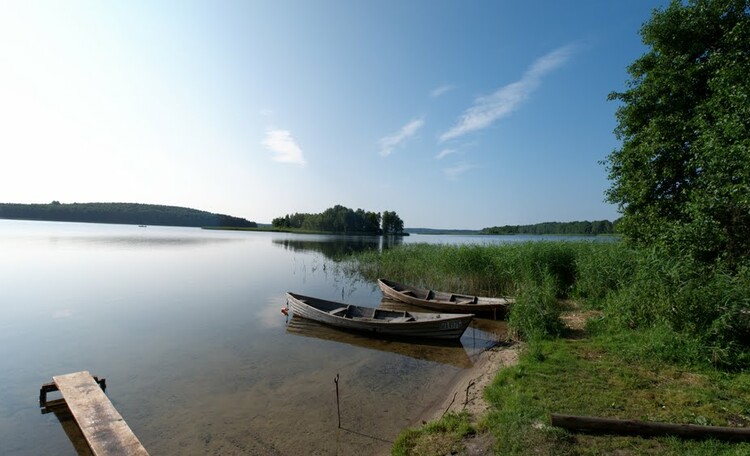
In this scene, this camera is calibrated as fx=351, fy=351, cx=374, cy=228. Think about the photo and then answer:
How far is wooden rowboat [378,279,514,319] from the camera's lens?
14523 millimetres

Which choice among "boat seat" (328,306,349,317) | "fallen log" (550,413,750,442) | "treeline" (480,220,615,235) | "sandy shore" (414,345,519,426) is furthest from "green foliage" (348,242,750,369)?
"treeline" (480,220,615,235)

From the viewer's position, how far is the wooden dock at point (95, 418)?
4977 millimetres

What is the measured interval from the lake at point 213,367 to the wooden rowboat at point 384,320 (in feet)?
1.34

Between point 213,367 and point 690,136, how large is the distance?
16917 millimetres

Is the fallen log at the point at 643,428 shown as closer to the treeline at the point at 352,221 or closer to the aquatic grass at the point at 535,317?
the aquatic grass at the point at 535,317

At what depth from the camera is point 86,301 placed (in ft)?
55.2

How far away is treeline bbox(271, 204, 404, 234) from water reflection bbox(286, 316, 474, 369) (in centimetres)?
10021

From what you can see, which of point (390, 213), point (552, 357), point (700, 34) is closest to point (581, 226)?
point (390, 213)

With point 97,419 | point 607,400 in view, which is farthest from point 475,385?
point 97,419

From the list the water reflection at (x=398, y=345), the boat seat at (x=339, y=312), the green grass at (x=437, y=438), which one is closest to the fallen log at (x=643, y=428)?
the green grass at (x=437, y=438)

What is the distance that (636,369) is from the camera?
6859mm

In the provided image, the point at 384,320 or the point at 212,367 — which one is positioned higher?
the point at 384,320

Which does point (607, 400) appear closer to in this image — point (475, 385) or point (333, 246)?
point (475, 385)

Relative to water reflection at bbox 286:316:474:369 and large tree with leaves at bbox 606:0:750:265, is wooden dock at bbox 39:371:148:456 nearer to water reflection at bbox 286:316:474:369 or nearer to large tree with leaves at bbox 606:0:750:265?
water reflection at bbox 286:316:474:369
